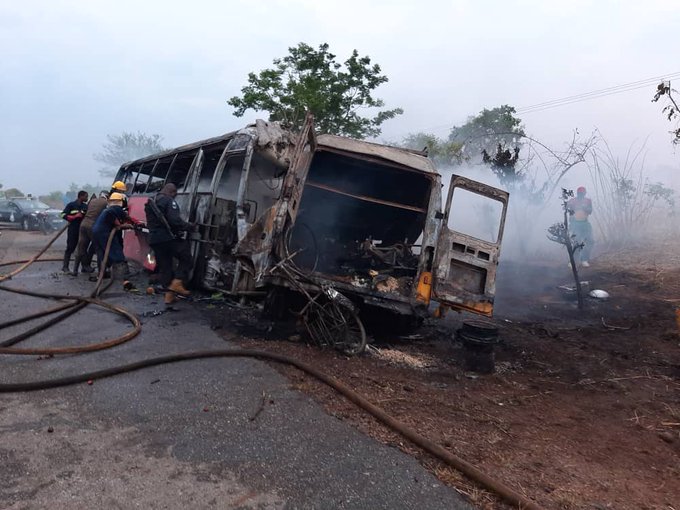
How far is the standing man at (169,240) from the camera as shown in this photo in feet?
22.6

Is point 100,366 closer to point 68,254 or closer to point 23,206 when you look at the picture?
point 68,254

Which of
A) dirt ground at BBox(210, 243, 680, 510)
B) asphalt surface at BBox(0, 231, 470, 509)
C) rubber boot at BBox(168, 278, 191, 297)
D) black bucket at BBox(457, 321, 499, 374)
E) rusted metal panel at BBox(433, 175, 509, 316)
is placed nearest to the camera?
asphalt surface at BBox(0, 231, 470, 509)

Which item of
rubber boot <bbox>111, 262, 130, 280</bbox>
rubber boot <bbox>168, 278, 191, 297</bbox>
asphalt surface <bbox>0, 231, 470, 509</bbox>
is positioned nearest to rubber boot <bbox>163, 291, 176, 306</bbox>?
rubber boot <bbox>168, 278, 191, 297</bbox>

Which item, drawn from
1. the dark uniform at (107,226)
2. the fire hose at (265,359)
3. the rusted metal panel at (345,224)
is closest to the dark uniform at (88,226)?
the dark uniform at (107,226)

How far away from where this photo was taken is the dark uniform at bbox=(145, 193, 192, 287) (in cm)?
692

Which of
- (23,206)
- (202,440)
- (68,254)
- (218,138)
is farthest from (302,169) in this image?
(23,206)

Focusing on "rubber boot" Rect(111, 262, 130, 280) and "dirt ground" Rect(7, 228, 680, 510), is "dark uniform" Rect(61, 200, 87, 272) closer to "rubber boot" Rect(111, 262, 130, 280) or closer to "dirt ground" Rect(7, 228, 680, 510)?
"rubber boot" Rect(111, 262, 130, 280)

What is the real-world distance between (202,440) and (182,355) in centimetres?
142

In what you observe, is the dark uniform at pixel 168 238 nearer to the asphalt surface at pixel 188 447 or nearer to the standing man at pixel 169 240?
the standing man at pixel 169 240

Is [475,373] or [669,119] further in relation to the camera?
[669,119]

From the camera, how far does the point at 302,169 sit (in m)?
5.50

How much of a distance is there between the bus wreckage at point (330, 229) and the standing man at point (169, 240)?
0.19 metres

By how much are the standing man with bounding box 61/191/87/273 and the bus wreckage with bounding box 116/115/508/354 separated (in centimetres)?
106

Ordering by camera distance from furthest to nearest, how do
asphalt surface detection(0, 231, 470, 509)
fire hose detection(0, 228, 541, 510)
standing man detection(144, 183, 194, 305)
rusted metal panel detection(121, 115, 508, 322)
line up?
standing man detection(144, 183, 194, 305) → rusted metal panel detection(121, 115, 508, 322) → fire hose detection(0, 228, 541, 510) → asphalt surface detection(0, 231, 470, 509)
